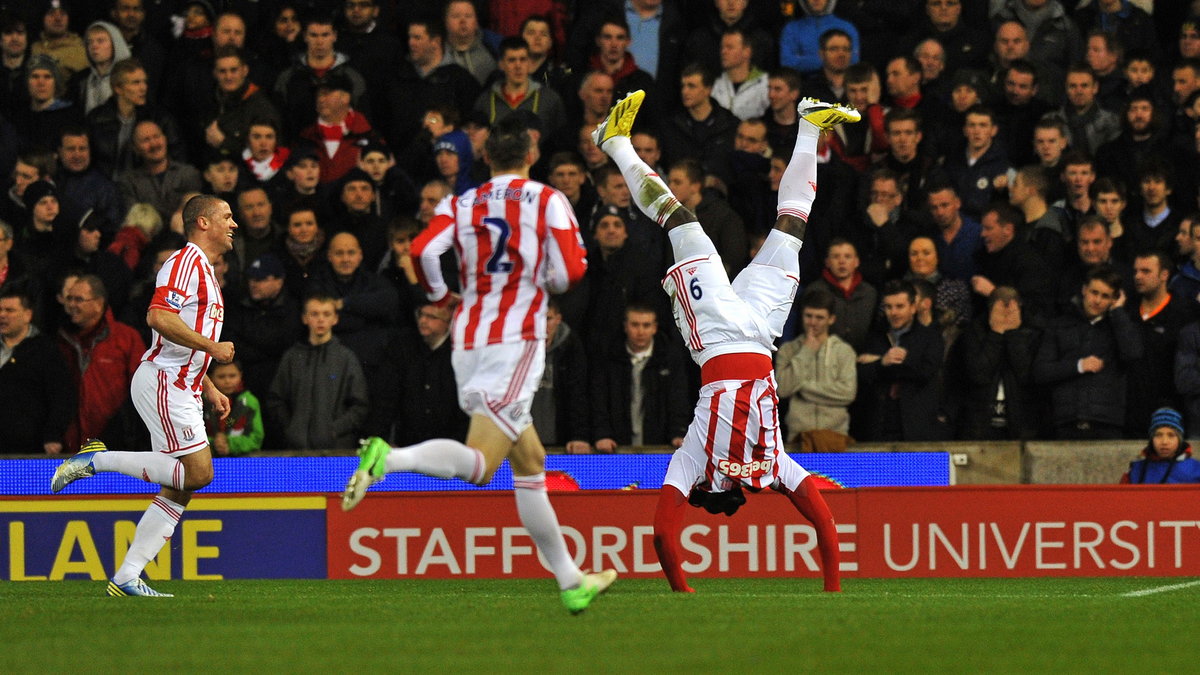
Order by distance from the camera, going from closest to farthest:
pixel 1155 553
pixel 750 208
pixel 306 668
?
1. pixel 306 668
2. pixel 1155 553
3. pixel 750 208

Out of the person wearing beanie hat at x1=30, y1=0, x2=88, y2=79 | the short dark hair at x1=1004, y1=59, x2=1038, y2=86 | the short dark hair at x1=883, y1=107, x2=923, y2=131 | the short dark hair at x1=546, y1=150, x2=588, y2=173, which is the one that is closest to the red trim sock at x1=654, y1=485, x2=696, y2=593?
the short dark hair at x1=546, y1=150, x2=588, y2=173

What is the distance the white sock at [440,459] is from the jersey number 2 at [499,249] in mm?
772

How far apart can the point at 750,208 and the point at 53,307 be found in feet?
18.1

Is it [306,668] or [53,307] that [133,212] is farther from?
[306,668]

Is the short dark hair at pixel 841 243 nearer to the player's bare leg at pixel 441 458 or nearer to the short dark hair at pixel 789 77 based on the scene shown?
the short dark hair at pixel 789 77

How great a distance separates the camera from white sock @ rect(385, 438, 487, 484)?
7.59 metres

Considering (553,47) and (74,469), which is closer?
(74,469)

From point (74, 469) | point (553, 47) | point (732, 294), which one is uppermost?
point (553, 47)


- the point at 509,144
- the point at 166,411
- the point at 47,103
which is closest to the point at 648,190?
the point at 509,144

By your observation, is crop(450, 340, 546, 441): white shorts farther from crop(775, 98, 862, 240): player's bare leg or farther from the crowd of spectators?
the crowd of spectators

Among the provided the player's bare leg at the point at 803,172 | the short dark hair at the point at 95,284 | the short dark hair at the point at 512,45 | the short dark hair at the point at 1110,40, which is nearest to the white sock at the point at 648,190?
the player's bare leg at the point at 803,172

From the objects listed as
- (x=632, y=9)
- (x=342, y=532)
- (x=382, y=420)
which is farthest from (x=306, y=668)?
(x=632, y=9)

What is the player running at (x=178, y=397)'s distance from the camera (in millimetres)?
9711

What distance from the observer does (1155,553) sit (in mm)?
12188
